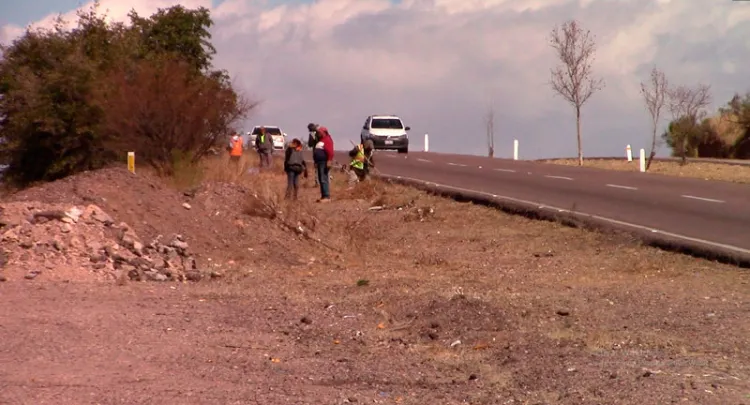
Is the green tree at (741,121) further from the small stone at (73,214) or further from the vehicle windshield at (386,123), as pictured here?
the small stone at (73,214)

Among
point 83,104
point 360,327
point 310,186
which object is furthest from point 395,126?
point 360,327

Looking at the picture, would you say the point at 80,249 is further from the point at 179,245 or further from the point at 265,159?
the point at 265,159

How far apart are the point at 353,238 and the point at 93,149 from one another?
13708mm

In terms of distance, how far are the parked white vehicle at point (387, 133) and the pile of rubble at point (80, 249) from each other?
1350 inches

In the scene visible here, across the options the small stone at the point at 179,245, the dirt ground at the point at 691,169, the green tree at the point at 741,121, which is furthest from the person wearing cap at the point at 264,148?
the green tree at the point at 741,121

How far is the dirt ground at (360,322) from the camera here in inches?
288

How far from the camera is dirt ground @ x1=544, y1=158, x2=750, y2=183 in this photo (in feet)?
116

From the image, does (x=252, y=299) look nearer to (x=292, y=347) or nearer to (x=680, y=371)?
(x=292, y=347)

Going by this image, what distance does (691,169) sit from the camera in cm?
4050

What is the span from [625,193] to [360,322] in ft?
51.2

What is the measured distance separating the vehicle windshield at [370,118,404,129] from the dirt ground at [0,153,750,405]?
104ft

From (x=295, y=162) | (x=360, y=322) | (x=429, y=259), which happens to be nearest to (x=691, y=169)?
(x=295, y=162)

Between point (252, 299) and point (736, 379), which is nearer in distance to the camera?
point (736, 379)

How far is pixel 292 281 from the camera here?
518 inches
